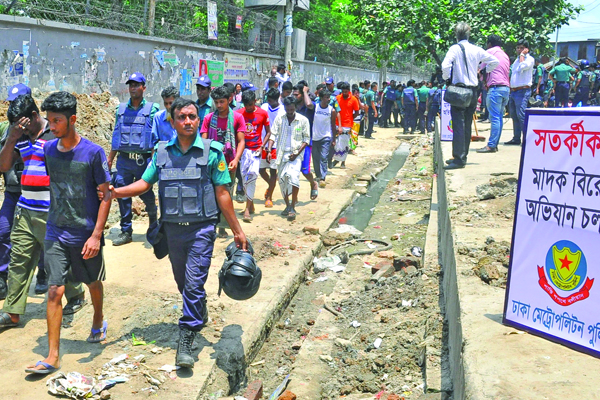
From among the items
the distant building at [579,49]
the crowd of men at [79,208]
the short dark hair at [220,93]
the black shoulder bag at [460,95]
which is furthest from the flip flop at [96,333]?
the distant building at [579,49]

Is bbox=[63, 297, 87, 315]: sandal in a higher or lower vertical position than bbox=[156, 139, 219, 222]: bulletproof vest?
lower

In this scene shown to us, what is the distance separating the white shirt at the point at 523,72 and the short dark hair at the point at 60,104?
768 centimetres

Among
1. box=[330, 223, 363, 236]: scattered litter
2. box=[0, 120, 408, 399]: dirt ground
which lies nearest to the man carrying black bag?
box=[330, 223, 363, 236]: scattered litter

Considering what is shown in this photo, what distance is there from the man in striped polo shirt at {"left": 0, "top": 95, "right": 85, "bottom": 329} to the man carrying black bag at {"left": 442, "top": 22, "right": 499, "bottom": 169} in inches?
208

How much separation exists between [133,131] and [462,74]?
14.4 feet

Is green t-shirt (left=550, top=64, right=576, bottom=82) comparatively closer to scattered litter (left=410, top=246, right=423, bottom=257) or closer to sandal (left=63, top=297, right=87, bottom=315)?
scattered litter (left=410, top=246, right=423, bottom=257)

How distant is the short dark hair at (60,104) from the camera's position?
4.04 metres

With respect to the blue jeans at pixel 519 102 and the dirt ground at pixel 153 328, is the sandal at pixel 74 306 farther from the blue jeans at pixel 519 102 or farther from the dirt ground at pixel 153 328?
the blue jeans at pixel 519 102

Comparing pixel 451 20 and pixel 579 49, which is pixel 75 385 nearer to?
pixel 451 20

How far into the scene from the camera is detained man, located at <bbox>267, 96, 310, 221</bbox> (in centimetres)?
883

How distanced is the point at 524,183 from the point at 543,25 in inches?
712

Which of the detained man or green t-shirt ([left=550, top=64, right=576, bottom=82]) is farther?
green t-shirt ([left=550, top=64, right=576, bottom=82])

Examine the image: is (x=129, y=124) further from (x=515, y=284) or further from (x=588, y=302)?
(x=588, y=302)

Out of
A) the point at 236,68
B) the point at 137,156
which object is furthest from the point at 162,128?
the point at 236,68
